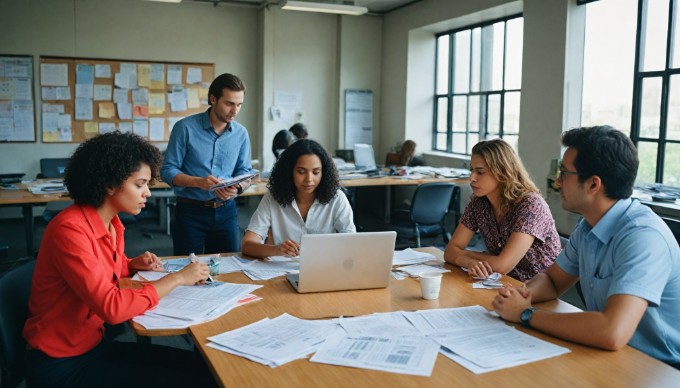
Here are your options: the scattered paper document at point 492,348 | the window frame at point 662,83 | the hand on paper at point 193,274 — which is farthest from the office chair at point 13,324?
the window frame at point 662,83

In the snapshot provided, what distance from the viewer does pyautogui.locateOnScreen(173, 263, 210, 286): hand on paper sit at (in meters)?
2.06

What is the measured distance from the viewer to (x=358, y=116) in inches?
348

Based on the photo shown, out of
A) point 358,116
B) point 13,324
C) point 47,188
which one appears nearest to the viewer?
point 13,324

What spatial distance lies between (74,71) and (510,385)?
7.33 metres

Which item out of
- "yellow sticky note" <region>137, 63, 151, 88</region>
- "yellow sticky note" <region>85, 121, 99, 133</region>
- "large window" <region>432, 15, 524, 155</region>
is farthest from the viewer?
"yellow sticky note" <region>137, 63, 151, 88</region>

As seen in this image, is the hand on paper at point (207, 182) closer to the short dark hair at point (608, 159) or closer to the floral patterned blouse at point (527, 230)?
the floral patterned blouse at point (527, 230)

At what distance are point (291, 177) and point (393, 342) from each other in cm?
130

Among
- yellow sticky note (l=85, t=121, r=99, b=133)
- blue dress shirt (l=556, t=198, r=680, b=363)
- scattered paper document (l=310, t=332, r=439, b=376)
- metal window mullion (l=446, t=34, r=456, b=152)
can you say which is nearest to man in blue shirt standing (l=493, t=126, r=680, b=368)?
blue dress shirt (l=556, t=198, r=680, b=363)

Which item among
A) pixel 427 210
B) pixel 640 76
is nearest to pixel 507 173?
pixel 427 210

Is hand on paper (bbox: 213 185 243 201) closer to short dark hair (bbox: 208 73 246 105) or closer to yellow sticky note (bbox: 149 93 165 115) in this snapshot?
short dark hair (bbox: 208 73 246 105)

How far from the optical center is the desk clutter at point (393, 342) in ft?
4.97

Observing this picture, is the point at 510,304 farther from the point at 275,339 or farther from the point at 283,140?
the point at 283,140

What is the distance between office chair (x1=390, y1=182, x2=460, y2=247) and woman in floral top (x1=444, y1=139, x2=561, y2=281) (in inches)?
86.9

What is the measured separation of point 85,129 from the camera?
297 inches
